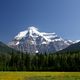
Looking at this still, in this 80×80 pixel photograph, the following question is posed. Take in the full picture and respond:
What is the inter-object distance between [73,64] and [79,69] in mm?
11386

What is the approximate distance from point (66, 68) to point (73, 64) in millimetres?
6738

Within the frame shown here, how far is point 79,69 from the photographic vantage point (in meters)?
189

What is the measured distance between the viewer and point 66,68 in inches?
7776

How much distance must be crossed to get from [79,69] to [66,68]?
485 inches

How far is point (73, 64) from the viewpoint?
19950cm
